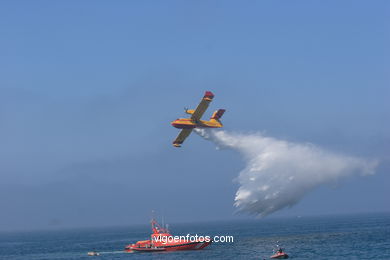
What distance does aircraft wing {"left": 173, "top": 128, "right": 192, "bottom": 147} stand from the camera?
275 feet

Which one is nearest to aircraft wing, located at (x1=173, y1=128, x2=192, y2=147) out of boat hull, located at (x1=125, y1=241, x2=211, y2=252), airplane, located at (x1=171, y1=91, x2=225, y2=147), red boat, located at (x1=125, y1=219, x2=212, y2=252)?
airplane, located at (x1=171, y1=91, x2=225, y2=147)

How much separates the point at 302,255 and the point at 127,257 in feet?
102

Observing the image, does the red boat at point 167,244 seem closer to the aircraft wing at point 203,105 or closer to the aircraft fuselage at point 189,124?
the aircraft fuselage at point 189,124

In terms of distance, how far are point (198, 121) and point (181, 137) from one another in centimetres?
622

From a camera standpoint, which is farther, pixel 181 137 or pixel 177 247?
pixel 177 247

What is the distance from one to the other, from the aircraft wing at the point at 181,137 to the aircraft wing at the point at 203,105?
5.69 meters

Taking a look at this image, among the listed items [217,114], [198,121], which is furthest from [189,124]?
[217,114]

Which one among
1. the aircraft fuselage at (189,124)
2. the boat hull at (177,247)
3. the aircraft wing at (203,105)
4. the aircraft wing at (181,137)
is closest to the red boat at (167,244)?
the boat hull at (177,247)

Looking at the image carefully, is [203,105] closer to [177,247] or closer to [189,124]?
[189,124]

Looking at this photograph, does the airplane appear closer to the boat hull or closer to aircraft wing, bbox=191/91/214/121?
aircraft wing, bbox=191/91/214/121

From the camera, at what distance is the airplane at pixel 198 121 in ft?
250

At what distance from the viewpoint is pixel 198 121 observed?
7956 centimetres

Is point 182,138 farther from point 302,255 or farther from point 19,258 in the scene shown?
point 19,258

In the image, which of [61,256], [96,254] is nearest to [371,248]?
[96,254]
